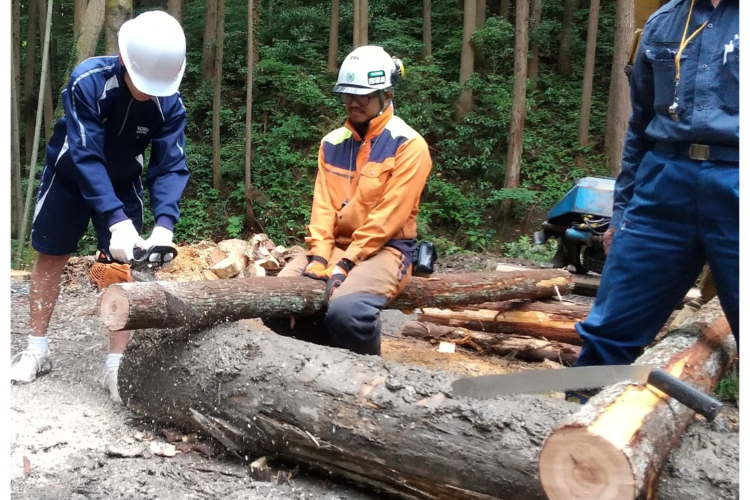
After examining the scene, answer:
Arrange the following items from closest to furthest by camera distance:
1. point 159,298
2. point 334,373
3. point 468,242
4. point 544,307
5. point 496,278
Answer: point 334,373 → point 159,298 → point 496,278 → point 544,307 → point 468,242

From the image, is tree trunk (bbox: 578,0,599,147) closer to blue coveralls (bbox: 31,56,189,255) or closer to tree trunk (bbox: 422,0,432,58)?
tree trunk (bbox: 422,0,432,58)

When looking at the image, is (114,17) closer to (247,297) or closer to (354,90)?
(354,90)

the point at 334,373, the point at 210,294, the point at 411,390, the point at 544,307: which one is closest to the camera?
the point at 411,390

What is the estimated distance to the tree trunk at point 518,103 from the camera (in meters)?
11.7

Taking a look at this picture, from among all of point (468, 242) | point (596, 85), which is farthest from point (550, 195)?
point (596, 85)

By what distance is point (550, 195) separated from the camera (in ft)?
42.3

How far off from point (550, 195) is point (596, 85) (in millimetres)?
6012

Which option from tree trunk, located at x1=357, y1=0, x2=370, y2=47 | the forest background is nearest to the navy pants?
the forest background

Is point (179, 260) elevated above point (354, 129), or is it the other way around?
point (354, 129)

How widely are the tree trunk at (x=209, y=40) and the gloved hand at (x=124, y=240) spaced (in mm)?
14119

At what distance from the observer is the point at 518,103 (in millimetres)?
11953

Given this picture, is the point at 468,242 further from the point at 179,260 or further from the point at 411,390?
the point at 411,390

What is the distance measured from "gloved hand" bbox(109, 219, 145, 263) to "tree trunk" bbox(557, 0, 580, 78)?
15.9 m

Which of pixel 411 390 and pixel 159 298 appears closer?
pixel 411 390
